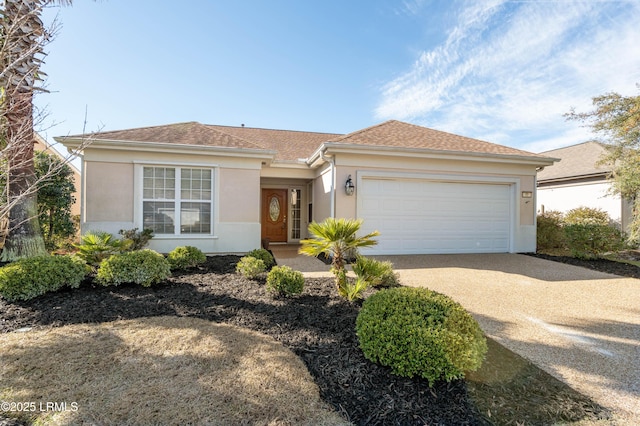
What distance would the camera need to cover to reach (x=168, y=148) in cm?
848

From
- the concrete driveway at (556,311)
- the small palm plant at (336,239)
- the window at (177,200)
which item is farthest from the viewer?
the window at (177,200)

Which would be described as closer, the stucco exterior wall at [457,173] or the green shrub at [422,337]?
the green shrub at [422,337]

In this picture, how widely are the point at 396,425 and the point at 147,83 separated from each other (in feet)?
35.5

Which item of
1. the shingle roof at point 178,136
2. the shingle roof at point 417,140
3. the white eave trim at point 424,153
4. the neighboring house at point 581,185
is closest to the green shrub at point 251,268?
the white eave trim at point 424,153

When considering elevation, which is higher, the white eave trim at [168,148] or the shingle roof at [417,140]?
the shingle roof at [417,140]

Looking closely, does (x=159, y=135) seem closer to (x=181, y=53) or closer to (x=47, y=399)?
(x=181, y=53)

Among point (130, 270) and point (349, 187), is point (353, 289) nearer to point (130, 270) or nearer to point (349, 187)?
point (130, 270)

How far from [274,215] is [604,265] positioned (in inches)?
446

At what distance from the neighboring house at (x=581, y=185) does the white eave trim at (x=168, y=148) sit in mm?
12428

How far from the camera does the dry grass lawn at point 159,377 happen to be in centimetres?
220

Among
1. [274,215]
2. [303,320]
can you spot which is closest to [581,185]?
[274,215]

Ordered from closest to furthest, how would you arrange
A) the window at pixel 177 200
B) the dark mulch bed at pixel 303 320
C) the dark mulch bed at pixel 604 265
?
1. the dark mulch bed at pixel 303 320
2. the dark mulch bed at pixel 604 265
3. the window at pixel 177 200

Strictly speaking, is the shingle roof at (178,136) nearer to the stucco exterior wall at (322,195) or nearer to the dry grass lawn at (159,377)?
the stucco exterior wall at (322,195)

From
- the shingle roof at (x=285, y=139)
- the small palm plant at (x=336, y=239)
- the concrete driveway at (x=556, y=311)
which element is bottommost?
the concrete driveway at (x=556, y=311)
